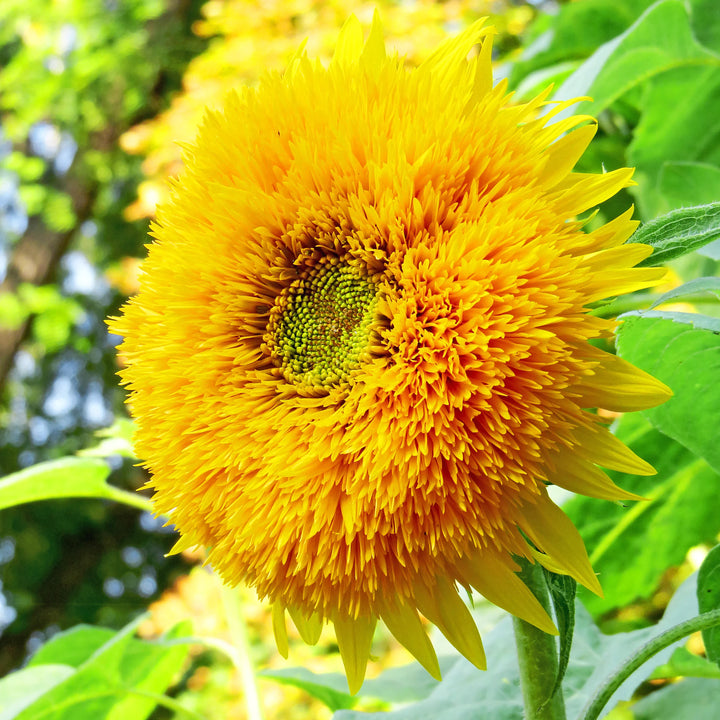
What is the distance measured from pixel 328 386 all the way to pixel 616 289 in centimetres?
18

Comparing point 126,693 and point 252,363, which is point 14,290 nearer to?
point 126,693

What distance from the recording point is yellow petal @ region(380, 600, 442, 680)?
52cm

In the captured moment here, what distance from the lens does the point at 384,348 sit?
486 mm

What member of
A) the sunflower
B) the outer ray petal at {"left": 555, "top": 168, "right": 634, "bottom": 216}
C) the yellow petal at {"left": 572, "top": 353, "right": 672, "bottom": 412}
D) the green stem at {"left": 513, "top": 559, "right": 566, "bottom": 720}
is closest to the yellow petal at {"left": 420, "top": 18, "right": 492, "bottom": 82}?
the sunflower

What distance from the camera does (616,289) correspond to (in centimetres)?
47

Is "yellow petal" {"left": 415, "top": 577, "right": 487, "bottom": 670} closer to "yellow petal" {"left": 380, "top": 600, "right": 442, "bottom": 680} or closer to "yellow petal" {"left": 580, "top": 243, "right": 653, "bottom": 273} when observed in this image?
"yellow petal" {"left": 380, "top": 600, "right": 442, "bottom": 680}

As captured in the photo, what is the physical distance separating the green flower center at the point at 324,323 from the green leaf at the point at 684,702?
50 centimetres

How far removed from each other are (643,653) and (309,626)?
22 centimetres

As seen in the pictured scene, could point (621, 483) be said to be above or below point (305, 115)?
below

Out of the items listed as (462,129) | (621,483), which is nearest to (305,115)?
(462,129)

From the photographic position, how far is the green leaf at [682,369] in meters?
0.54

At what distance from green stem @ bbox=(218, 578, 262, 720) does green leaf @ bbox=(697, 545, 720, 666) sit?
0.46 meters

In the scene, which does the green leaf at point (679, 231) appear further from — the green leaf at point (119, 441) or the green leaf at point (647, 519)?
the green leaf at point (119, 441)

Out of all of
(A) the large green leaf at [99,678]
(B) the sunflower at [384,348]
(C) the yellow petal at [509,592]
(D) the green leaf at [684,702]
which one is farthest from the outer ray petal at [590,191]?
(A) the large green leaf at [99,678]
